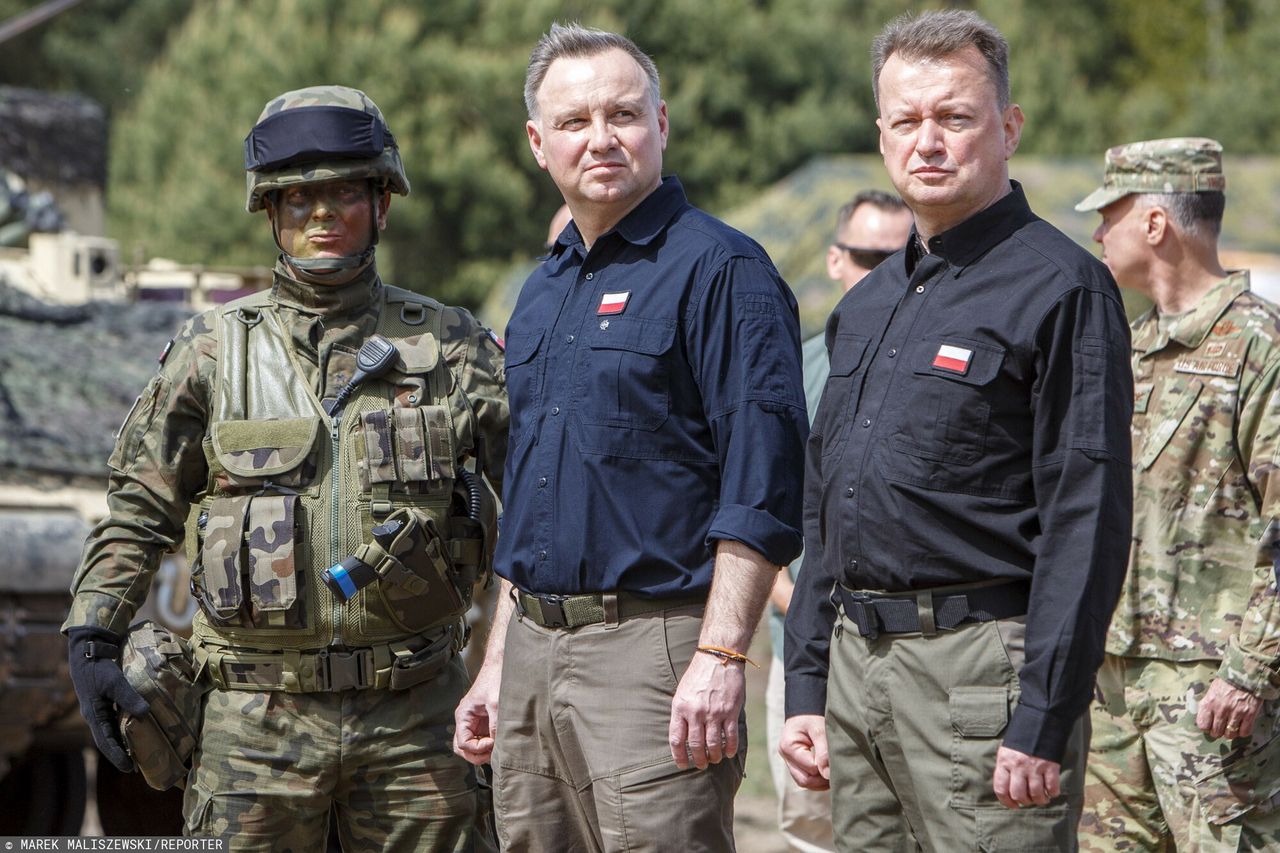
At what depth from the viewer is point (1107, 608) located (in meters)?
2.70

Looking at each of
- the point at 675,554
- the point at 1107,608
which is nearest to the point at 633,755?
the point at 675,554

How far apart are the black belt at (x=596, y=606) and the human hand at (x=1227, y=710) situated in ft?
4.16

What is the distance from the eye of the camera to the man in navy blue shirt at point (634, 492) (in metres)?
3.06

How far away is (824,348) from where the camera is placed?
517cm

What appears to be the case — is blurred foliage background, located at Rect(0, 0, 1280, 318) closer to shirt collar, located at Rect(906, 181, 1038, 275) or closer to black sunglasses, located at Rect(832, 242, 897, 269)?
black sunglasses, located at Rect(832, 242, 897, 269)

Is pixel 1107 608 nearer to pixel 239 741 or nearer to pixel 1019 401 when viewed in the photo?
pixel 1019 401

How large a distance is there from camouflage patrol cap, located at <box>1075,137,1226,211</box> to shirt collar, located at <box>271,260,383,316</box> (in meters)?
1.77

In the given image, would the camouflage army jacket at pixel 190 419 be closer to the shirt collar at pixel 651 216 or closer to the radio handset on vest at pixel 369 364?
the radio handset on vest at pixel 369 364

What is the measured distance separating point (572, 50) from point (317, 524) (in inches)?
46.4

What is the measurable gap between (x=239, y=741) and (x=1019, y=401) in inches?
73.4

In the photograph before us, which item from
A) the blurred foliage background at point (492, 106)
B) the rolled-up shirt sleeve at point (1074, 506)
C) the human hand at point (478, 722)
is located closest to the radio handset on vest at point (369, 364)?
the human hand at point (478, 722)

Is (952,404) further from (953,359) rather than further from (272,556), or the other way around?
(272,556)

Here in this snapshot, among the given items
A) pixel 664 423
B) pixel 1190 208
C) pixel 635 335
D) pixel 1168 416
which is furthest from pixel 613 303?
pixel 1190 208

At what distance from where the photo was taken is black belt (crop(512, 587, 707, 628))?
3.16 m
